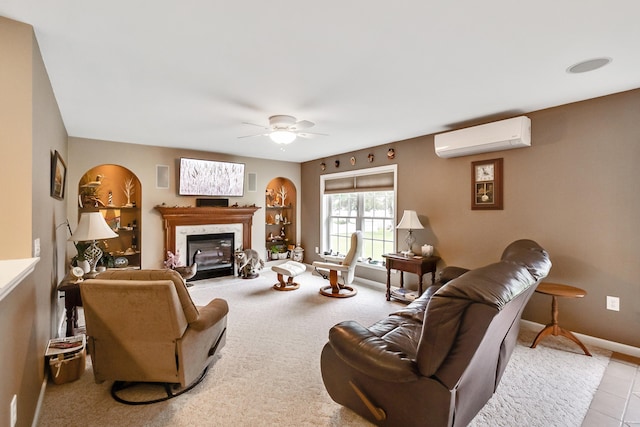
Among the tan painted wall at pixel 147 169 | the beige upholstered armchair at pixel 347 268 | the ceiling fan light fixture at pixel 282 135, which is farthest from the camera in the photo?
the beige upholstered armchair at pixel 347 268

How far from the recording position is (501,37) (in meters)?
1.88

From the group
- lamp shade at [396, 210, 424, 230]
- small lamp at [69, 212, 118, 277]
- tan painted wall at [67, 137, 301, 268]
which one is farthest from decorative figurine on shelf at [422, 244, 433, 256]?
small lamp at [69, 212, 118, 277]

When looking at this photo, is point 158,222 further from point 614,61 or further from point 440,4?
point 614,61

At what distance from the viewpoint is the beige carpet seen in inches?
76.9

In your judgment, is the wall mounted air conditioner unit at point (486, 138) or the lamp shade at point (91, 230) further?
the wall mounted air conditioner unit at point (486, 138)

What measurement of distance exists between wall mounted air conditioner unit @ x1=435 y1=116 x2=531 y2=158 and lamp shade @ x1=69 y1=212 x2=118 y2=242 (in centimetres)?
397

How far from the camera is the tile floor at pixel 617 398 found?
196cm

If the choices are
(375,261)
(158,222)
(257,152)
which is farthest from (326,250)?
(158,222)

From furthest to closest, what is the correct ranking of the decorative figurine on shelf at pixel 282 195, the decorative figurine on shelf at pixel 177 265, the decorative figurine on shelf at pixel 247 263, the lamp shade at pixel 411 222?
the decorative figurine on shelf at pixel 282 195 → the decorative figurine on shelf at pixel 247 263 → the decorative figurine on shelf at pixel 177 265 → the lamp shade at pixel 411 222

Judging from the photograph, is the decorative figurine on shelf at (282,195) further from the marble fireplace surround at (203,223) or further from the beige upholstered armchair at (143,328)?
the beige upholstered armchair at (143,328)

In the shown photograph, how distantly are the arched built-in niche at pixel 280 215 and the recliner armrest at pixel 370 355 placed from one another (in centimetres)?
497

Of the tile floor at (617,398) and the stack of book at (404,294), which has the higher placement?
the stack of book at (404,294)

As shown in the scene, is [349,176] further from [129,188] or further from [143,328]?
[143,328]

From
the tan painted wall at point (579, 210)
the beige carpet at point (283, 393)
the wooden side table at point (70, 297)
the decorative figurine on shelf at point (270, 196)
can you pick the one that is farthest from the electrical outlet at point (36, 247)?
the decorative figurine on shelf at point (270, 196)
